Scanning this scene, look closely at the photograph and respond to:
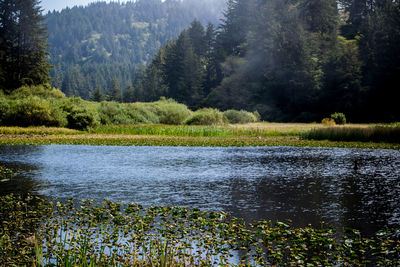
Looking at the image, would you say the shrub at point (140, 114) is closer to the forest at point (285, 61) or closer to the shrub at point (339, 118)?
the forest at point (285, 61)

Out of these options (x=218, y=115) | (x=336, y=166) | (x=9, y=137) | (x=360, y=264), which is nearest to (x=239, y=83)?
(x=218, y=115)

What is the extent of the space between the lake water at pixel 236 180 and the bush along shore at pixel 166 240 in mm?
1177

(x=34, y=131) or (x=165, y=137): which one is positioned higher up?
(x=34, y=131)

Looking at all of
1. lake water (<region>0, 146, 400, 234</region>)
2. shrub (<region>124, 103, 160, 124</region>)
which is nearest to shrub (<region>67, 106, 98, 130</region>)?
shrub (<region>124, 103, 160, 124</region>)

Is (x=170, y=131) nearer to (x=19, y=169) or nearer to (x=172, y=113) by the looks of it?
(x=172, y=113)

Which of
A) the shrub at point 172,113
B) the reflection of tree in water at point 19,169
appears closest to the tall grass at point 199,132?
the shrub at point 172,113

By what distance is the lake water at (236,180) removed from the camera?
1045cm

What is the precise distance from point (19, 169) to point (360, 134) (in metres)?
24.0

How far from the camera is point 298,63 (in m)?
62.6

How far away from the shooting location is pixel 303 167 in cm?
Result: 1844

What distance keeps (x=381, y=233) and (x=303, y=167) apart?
34.2ft

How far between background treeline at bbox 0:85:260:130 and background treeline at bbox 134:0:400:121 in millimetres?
11311

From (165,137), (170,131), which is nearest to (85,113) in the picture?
(170,131)

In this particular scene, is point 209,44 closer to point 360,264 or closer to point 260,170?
point 260,170
